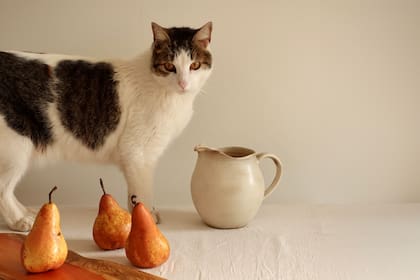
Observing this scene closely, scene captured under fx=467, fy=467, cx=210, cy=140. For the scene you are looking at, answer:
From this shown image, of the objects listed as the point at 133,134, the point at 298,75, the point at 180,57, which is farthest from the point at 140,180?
the point at 298,75

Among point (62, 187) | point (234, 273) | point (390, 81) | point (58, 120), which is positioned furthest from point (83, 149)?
point (390, 81)

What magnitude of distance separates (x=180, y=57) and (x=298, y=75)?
426 mm

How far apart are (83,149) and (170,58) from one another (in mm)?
346

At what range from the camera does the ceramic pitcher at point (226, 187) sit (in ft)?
3.67

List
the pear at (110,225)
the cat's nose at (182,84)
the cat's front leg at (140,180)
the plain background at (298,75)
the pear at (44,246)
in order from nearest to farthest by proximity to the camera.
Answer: the pear at (44,246) → the pear at (110,225) → the cat's nose at (182,84) → the cat's front leg at (140,180) → the plain background at (298,75)

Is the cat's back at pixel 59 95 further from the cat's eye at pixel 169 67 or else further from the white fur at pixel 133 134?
the cat's eye at pixel 169 67

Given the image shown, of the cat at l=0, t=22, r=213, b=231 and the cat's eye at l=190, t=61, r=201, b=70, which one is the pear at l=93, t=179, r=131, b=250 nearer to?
the cat at l=0, t=22, r=213, b=231

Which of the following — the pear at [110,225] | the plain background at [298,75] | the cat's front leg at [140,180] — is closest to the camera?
the pear at [110,225]

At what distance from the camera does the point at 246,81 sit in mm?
1397

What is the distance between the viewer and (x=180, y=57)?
112 centimetres

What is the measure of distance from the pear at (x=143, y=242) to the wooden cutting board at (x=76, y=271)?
3 centimetres

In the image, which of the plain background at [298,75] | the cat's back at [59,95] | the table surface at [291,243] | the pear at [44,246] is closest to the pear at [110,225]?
the table surface at [291,243]

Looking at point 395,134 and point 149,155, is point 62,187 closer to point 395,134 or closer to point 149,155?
point 149,155

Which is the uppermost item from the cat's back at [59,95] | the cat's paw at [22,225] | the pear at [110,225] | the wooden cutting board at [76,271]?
the cat's back at [59,95]
